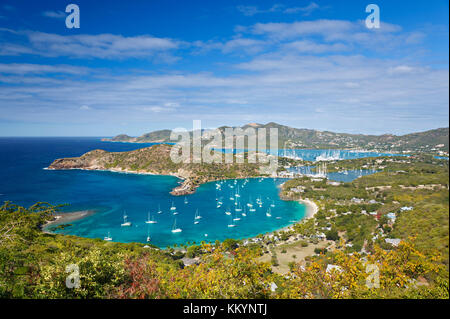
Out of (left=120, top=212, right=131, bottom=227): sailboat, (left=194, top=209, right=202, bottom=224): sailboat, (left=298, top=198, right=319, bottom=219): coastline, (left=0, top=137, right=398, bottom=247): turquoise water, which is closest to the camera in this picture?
(left=0, top=137, right=398, bottom=247): turquoise water

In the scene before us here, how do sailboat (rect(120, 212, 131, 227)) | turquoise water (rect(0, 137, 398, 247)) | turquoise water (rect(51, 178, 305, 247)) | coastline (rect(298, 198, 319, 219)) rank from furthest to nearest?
coastline (rect(298, 198, 319, 219)) < sailboat (rect(120, 212, 131, 227)) < turquoise water (rect(0, 137, 398, 247)) < turquoise water (rect(51, 178, 305, 247))

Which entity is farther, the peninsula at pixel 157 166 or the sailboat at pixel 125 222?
the peninsula at pixel 157 166

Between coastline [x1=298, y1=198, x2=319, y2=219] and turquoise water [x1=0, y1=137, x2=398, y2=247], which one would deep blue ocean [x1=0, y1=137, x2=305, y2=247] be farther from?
coastline [x1=298, y1=198, x2=319, y2=219]

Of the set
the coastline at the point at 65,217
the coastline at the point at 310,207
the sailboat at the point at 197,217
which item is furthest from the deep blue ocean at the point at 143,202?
the coastline at the point at 65,217

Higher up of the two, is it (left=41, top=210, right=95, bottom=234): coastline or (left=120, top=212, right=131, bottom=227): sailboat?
(left=41, top=210, right=95, bottom=234): coastline

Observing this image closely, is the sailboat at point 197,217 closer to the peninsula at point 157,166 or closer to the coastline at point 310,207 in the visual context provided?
the coastline at point 310,207

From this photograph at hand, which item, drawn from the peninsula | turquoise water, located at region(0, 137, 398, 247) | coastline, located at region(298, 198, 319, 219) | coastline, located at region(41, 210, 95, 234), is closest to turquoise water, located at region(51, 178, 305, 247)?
turquoise water, located at region(0, 137, 398, 247)

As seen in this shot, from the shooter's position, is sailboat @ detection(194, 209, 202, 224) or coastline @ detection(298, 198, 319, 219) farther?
coastline @ detection(298, 198, 319, 219)

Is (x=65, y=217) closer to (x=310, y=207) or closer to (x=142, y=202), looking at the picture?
(x=142, y=202)
